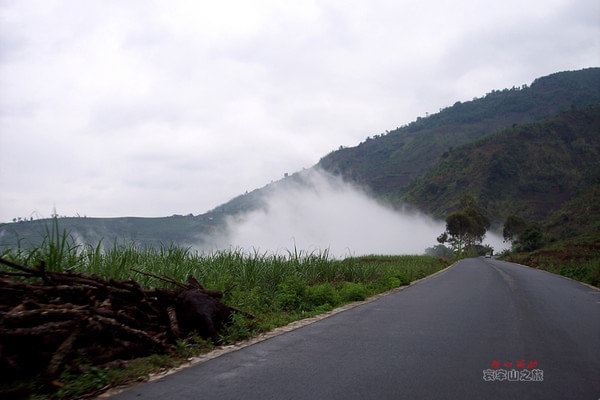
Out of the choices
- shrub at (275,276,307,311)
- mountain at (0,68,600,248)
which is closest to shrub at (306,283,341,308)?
shrub at (275,276,307,311)

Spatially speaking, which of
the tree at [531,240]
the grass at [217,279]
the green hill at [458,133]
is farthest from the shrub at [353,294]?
the green hill at [458,133]

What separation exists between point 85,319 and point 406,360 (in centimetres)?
342

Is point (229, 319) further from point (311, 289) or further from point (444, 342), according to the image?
point (311, 289)

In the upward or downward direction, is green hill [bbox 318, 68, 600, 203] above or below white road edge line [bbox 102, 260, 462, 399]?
above

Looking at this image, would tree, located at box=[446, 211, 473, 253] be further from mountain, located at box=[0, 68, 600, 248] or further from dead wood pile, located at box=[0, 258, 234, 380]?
dead wood pile, located at box=[0, 258, 234, 380]

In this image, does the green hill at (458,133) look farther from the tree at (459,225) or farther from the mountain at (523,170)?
the tree at (459,225)

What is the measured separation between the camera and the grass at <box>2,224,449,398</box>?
4387 mm

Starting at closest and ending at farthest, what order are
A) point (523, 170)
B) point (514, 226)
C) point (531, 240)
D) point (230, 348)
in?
point (230, 348)
point (531, 240)
point (514, 226)
point (523, 170)

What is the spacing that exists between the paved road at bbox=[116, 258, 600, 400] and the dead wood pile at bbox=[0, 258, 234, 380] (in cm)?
82

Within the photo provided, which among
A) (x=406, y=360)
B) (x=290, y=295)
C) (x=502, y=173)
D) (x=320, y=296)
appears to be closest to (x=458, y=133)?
(x=502, y=173)

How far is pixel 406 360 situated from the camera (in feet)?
16.2

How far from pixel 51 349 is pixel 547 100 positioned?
678 feet

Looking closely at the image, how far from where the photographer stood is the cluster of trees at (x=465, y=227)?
242 feet

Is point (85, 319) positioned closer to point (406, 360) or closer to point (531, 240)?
point (406, 360)
